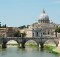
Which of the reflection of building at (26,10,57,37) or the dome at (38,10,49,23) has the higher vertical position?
the dome at (38,10,49,23)

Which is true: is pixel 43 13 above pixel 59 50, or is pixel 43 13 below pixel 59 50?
above

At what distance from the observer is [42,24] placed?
11619 centimetres

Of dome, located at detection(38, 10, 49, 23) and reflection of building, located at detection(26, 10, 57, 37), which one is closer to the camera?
reflection of building, located at detection(26, 10, 57, 37)

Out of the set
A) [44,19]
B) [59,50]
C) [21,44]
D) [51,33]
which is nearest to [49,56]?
[59,50]

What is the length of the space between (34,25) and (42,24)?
9.64 ft

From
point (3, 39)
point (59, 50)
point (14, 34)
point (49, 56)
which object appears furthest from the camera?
point (14, 34)

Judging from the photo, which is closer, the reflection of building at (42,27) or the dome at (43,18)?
the reflection of building at (42,27)

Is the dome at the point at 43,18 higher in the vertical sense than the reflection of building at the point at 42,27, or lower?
higher

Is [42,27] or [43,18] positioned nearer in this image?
[42,27]

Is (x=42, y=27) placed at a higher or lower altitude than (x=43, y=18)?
lower

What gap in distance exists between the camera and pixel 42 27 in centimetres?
11469

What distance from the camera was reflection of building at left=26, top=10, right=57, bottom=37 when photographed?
104m

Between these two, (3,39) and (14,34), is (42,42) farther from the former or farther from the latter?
(14,34)

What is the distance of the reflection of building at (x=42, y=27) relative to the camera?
104381 millimetres
